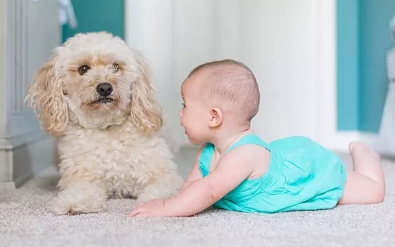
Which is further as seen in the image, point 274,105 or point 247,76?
point 274,105

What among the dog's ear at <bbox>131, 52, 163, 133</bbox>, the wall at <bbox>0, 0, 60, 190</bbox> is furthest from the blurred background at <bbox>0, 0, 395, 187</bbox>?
the dog's ear at <bbox>131, 52, 163, 133</bbox>

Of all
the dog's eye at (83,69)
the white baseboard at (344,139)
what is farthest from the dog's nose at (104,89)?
the white baseboard at (344,139)

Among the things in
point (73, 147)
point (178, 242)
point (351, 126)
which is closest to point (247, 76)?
point (178, 242)

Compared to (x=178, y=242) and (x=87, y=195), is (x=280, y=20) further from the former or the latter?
(x=178, y=242)

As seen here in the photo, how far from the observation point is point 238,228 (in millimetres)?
1209

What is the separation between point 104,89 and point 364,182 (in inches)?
30.7

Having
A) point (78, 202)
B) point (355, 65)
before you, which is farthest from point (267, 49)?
point (78, 202)

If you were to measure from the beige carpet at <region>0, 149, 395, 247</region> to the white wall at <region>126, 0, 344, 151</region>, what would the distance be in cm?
247

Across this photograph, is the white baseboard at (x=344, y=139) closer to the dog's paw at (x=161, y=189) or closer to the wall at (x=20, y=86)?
the wall at (x=20, y=86)

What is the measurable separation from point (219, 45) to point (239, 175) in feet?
8.94

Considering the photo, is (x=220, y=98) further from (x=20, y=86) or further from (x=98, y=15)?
(x=98, y=15)

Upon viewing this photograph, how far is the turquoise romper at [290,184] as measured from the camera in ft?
4.66

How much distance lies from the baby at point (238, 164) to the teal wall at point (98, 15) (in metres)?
2.36

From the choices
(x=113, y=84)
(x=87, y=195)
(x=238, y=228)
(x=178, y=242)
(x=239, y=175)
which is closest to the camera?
(x=178, y=242)
